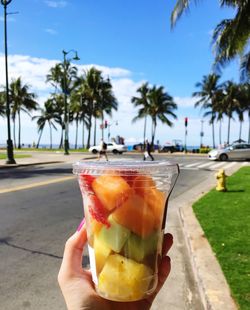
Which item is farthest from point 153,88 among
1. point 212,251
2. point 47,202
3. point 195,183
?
point 212,251

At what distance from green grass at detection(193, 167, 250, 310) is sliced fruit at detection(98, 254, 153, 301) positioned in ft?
8.89

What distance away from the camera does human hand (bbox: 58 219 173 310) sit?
1565 mm

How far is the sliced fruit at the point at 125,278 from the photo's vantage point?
4.59 feet

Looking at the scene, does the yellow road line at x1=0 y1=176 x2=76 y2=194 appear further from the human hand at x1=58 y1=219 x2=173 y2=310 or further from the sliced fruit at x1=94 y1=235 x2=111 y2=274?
the sliced fruit at x1=94 y1=235 x2=111 y2=274

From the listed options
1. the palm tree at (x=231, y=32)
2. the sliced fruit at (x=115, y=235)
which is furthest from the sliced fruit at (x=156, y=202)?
the palm tree at (x=231, y=32)

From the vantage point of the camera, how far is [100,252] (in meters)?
1.46

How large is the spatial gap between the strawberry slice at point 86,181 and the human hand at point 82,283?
0.85ft

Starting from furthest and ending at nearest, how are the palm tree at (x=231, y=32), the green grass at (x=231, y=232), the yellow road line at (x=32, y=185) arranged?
the palm tree at (x=231, y=32) < the yellow road line at (x=32, y=185) < the green grass at (x=231, y=232)

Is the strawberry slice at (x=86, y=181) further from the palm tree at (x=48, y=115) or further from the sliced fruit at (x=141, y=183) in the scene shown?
the palm tree at (x=48, y=115)

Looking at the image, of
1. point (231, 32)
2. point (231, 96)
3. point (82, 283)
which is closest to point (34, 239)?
point (82, 283)

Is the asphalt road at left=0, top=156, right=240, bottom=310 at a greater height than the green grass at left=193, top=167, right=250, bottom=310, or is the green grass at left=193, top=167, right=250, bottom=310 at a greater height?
the green grass at left=193, top=167, right=250, bottom=310

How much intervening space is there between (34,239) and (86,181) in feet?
18.3

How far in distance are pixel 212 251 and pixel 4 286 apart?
112 inches

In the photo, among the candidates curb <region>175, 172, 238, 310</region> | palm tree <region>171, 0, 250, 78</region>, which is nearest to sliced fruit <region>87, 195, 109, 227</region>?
curb <region>175, 172, 238, 310</region>
